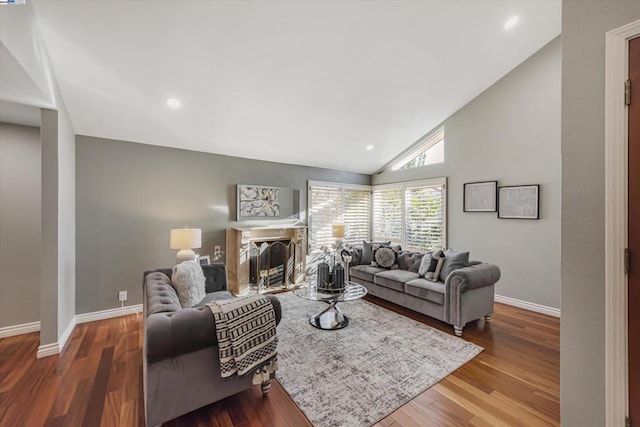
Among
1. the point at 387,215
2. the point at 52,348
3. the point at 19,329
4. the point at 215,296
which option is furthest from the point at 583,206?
the point at 19,329

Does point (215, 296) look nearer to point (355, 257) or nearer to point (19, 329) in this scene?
point (19, 329)

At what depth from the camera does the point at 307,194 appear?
5.50 meters

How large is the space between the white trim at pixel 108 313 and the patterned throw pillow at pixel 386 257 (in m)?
3.73

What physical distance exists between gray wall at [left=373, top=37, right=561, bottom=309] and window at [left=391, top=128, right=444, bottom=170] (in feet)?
0.99

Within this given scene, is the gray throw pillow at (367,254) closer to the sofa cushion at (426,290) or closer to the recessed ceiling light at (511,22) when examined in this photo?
the sofa cushion at (426,290)

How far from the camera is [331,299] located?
120 inches

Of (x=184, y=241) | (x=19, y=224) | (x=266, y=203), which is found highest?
(x=266, y=203)

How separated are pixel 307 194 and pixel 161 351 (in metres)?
4.20

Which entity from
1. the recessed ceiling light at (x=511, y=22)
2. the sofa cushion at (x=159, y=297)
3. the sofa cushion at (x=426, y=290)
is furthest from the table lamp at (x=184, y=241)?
the recessed ceiling light at (x=511, y=22)

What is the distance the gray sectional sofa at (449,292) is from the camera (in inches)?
119

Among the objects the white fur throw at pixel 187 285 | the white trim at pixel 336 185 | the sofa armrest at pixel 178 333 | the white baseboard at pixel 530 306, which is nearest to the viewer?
the sofa armrest at pixel 178 333

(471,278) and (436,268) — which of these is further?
(436,268)

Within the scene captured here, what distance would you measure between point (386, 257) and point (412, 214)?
155 centimetres

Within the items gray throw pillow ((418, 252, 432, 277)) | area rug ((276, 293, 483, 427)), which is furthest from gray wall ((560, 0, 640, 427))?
gray throw pillow ((418, 252, 432, 277))
